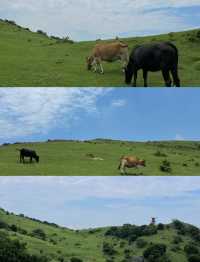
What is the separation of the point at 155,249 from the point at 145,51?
6457 centimetres

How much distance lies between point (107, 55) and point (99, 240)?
79.8 m

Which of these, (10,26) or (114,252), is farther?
(114,252)

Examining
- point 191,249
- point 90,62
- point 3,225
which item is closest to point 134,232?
point 191,249

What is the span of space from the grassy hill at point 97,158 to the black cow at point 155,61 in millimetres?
2229

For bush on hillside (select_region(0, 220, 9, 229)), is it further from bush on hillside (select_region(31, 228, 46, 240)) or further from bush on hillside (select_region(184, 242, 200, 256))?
bush on hillside (select_region(184, 242, 200, 256))

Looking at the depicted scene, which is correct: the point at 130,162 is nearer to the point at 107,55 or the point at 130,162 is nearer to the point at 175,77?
the point at 175,77

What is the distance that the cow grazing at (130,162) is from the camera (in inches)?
374

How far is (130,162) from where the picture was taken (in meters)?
Result: 9.51

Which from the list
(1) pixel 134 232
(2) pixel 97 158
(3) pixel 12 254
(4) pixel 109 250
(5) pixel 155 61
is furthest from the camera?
(1) pixel 134 232

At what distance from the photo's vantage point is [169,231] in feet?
286

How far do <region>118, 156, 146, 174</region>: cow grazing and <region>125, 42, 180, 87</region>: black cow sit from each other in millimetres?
2364

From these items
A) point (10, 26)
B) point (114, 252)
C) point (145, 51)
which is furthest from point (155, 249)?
point (145, 51)

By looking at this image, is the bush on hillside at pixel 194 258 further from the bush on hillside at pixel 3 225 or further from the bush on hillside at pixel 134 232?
the bush on hillside at pixel 3 225

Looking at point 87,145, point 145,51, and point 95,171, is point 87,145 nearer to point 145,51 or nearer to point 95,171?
point 95,171
